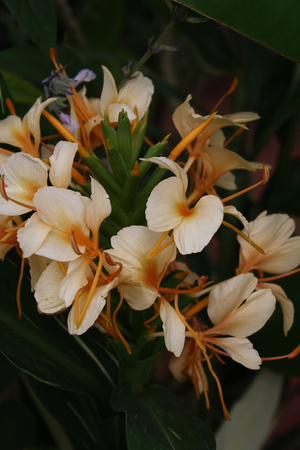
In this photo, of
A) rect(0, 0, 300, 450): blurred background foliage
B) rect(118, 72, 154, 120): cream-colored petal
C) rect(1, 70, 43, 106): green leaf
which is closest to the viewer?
rect(118, 72, 154, 120): cream-colored petal

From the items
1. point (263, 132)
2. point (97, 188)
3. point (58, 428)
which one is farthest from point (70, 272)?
point (263, 132)

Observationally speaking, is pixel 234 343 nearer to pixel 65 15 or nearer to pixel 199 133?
pixel 199 133

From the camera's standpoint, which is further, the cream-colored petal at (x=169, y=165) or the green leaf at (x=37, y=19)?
the green leaf at (x=37, y=19)

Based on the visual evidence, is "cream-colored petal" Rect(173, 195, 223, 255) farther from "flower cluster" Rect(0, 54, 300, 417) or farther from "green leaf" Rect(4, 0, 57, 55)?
"green leaf" Rect(4, 0, 57, 55)

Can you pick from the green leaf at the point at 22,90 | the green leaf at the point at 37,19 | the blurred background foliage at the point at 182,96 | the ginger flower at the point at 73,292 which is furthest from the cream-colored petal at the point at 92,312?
the green leaf at the point at 22,90

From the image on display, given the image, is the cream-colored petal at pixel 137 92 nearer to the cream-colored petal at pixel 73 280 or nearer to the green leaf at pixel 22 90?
the cream-colored petal at pixel 73 280

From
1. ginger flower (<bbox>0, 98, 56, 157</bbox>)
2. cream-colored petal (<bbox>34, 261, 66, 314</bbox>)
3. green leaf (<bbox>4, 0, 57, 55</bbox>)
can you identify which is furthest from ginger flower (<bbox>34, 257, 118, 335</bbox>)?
green leaf (<bbox>4, 0, 57, 55</bbox>)
